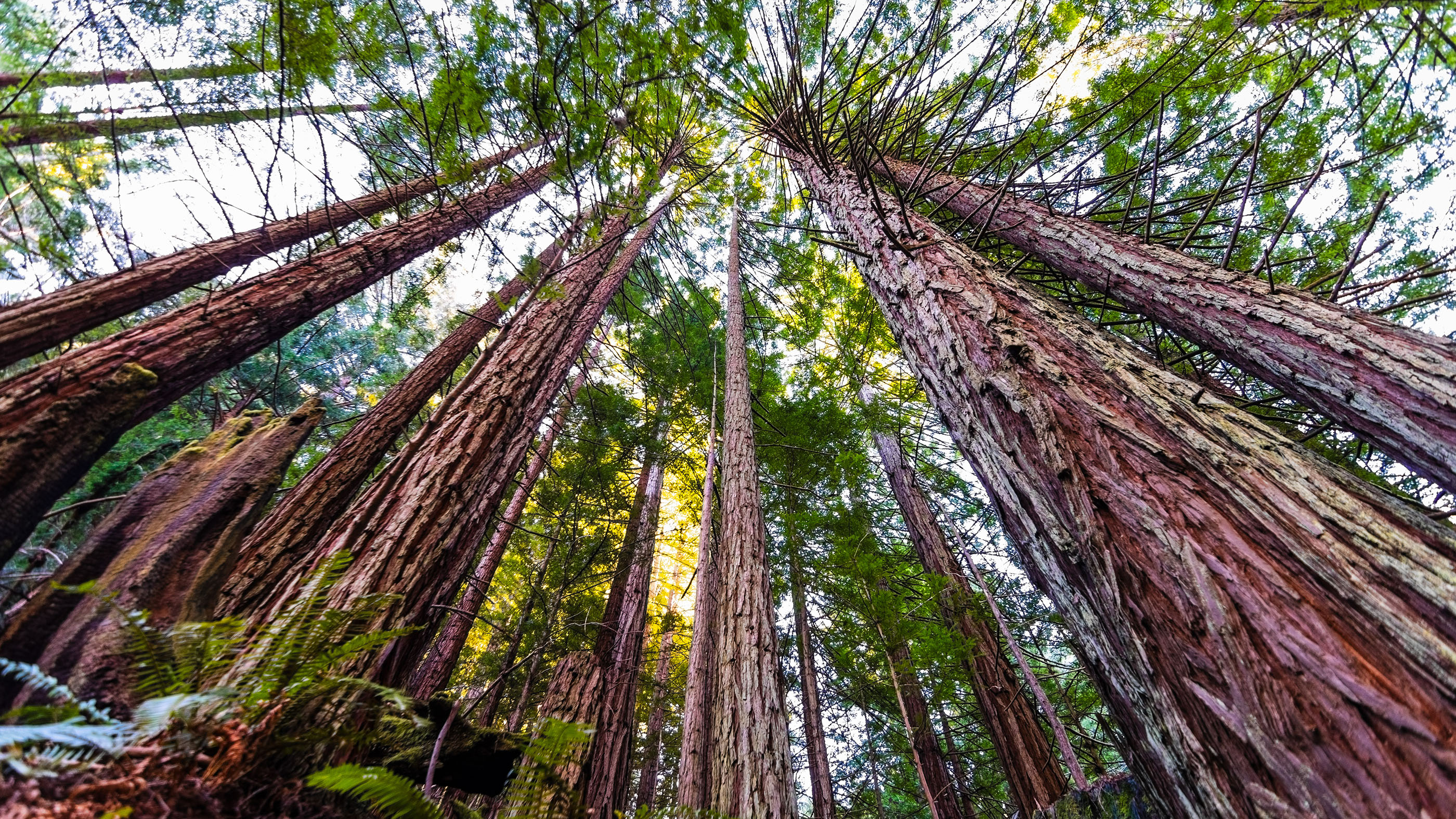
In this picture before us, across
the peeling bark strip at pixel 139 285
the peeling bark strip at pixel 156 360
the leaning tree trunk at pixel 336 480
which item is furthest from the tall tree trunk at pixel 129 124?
the leaning tree trunk at pixel 336 480

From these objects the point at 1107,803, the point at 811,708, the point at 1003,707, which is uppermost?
the point at 811,708

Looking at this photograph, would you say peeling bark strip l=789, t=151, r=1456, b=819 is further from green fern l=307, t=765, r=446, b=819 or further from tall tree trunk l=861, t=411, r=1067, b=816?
tall tree trunk l=861, t=411, r=1067, b=816

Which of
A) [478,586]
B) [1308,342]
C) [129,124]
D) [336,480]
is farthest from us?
[129,124]

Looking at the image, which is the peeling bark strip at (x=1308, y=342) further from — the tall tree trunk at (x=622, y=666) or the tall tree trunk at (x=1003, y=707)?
the tall tree trunk at (x=622, y=666)

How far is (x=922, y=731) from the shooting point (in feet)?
16.7

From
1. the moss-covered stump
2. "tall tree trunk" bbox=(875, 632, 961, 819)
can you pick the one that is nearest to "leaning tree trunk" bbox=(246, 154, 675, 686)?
the moss-covered stump

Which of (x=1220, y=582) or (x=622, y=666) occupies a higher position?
(x=622, y=666)

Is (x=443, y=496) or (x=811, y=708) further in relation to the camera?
(x=811, y=708)

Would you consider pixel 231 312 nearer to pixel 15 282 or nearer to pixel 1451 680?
pixel 15 282

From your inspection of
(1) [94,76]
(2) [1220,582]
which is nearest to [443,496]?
(2) [1220,582]

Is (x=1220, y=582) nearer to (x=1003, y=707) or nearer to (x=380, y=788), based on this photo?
(x=380, y=788)

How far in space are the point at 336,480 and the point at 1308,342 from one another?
6.23 m

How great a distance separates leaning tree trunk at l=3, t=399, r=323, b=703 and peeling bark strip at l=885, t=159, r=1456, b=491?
305cm

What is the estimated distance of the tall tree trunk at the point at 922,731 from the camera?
14.8 feet
